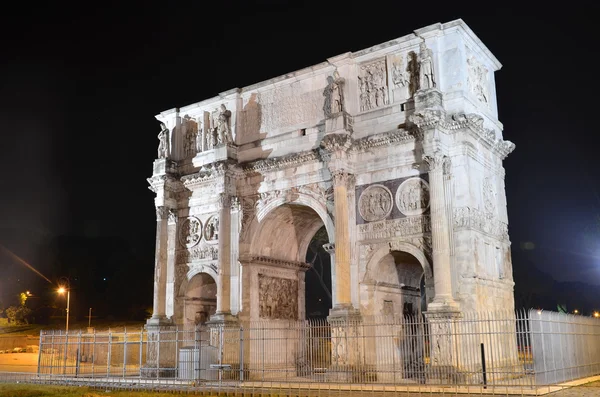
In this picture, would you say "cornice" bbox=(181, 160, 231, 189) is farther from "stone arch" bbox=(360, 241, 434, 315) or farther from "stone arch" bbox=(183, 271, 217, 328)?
"stone arch" bbox=(360, 241, 434, 315)

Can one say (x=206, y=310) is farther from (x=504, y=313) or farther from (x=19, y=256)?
(x=19, y=256)

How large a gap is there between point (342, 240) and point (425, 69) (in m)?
6.20

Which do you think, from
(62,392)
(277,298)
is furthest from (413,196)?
(62,392)

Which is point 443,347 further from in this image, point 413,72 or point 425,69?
point 413,72

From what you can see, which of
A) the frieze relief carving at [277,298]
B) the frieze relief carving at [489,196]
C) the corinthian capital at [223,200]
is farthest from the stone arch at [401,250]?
the corinthian capital at [223,200]

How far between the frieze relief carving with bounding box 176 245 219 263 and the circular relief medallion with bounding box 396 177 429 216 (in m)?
8.09

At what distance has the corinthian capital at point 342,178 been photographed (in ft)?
71.3

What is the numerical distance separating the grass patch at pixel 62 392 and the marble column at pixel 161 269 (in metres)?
6.88

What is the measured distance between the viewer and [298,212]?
2541 centimetres

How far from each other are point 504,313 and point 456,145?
18.2 ft

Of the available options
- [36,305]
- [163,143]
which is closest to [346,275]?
[163,143]

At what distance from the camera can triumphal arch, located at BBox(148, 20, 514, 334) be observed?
A: 20062mm

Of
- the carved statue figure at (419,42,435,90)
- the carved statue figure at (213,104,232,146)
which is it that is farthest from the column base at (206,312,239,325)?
the carved statue figure at (419,42,435,90)

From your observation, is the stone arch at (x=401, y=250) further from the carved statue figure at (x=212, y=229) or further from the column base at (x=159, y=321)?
the column base at (x=159, y=321)
